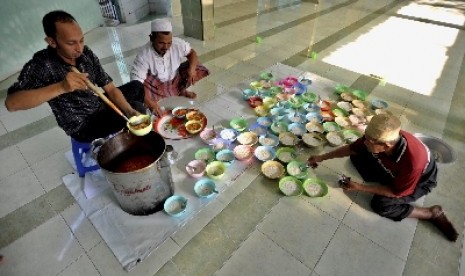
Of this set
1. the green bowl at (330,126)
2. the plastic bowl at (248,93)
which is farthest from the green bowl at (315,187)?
the plastic bowl at (248,93)

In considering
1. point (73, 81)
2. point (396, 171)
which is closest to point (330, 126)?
point (396, 171)

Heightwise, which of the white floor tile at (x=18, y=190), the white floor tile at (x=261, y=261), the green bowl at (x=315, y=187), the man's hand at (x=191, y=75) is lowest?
the white floor tile at (x=18, y=190)

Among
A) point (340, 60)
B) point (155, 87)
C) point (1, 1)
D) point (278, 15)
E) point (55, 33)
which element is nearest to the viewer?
point (55, 33)

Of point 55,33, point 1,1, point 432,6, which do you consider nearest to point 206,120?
point 55,33

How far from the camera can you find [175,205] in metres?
2.18

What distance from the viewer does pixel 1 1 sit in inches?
159

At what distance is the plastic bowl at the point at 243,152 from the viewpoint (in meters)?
2.61

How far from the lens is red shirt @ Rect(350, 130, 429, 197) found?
1.76 m

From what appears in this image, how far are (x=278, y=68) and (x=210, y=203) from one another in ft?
9.55

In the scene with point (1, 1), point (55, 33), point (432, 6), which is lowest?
point (432, 6)

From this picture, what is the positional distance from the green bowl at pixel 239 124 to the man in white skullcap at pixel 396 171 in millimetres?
909

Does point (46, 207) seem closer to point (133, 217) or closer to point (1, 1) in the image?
point (133, 217)

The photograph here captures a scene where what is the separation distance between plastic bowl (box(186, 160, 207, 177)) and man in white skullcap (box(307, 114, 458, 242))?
108cm

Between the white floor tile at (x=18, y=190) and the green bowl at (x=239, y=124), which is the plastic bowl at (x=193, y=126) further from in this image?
the white floor tile at (x=18, y=190)
